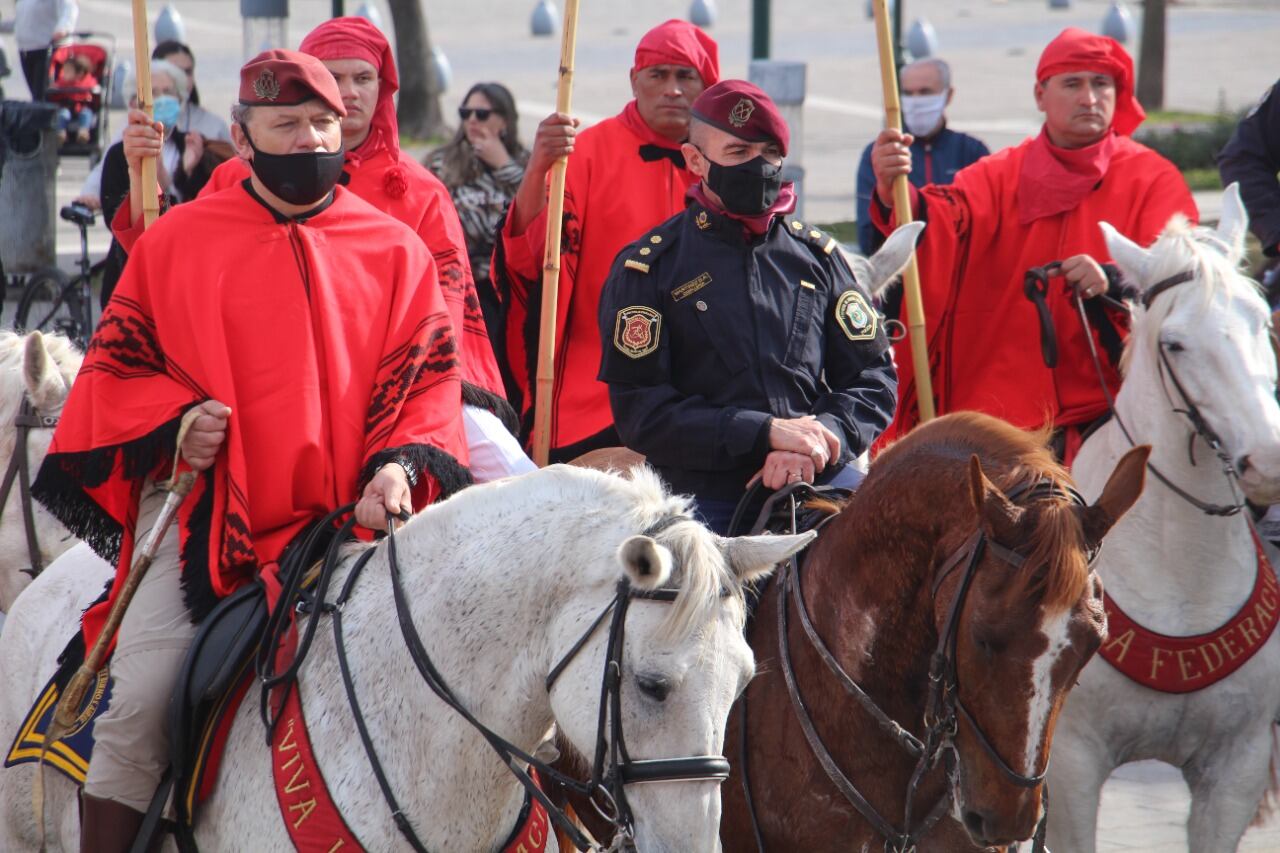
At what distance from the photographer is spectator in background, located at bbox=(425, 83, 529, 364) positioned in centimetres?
934

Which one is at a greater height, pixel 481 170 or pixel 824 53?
pixel 824 53

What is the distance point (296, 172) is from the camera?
4129 mm

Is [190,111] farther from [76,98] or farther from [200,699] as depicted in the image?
[200,699]

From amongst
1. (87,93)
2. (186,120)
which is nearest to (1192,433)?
(186,120)

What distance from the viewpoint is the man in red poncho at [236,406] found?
4020 mm

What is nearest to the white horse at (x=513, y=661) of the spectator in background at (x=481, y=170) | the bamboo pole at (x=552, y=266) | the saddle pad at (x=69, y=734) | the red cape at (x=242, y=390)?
the red cape at (x=242, y=390)

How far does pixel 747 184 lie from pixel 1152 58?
19589 mm

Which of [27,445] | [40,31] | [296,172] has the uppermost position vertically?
[40,31]

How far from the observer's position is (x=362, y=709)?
3758 millimetres

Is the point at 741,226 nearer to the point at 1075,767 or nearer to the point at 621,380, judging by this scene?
the point at 621,380

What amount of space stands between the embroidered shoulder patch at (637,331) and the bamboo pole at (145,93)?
55.9 inches

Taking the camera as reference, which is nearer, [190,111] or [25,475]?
[25,475]

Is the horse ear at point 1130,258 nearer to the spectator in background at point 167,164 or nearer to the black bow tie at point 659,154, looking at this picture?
the black bow tie at point 659,154

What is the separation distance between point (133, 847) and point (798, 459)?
1906mm
